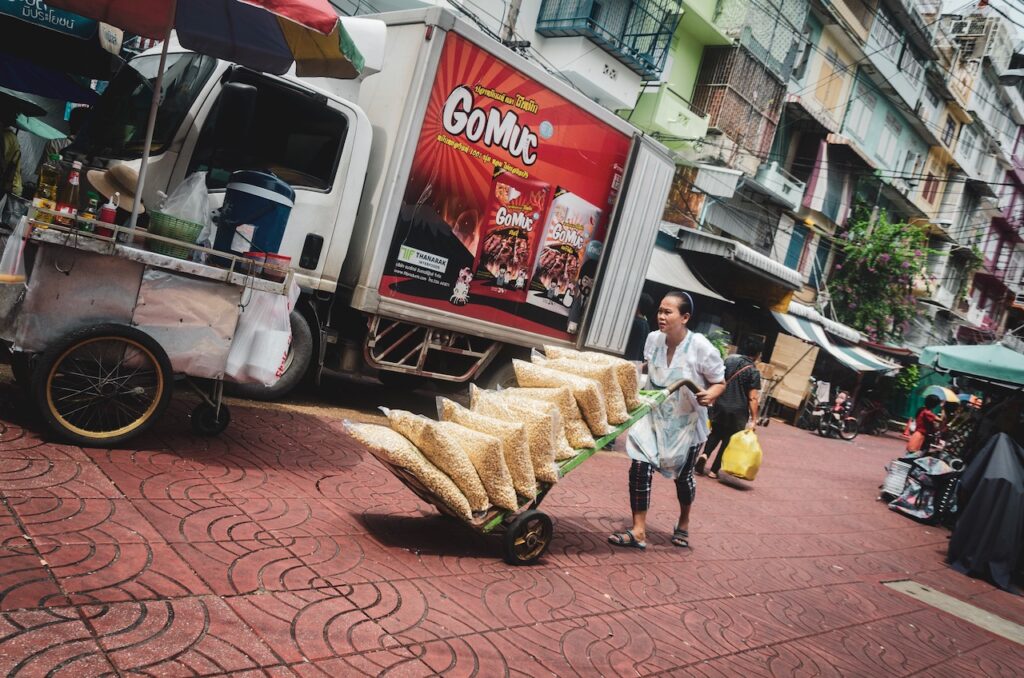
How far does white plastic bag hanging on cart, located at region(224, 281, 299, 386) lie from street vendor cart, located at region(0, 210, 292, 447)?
4 cm

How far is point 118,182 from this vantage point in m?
5.04

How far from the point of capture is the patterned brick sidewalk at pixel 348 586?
2705mm

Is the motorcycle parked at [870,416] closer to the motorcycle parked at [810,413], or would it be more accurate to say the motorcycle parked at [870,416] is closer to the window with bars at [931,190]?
the motorcycle parked at [810,413]

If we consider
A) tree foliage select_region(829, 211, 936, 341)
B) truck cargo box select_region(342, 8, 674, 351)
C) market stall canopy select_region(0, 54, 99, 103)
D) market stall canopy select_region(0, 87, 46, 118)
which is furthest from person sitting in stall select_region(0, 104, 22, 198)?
tree foliage select_region(829, 211, 936, 341)

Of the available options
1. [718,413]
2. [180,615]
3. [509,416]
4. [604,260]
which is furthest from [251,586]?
[718,413]

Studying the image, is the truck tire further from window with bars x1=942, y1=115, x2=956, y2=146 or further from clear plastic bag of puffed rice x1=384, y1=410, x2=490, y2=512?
window with bars x1=942, y1=115, x2=956, y2=146

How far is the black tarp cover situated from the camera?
802 cm

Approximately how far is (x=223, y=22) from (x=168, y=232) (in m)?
1.28

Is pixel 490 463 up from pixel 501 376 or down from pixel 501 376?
down

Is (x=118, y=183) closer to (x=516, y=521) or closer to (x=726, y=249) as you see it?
(x=516, y=521)

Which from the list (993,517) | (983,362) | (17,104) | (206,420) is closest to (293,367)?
(206,420)

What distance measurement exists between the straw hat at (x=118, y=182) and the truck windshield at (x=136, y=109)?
2.20ft

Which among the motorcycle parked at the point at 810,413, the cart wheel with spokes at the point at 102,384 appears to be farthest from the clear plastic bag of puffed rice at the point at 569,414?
the motorcycle parked at the point at 810,413

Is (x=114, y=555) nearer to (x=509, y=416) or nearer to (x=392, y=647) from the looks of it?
(x=392, y=647)
